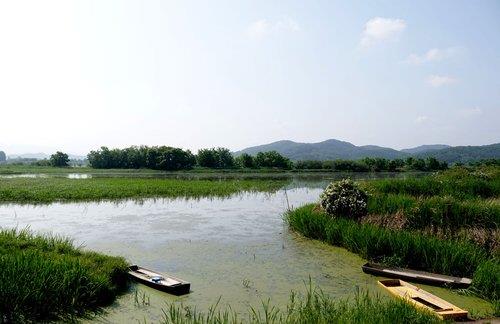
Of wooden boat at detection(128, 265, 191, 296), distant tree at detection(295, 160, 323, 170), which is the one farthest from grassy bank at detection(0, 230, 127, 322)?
distant tree at detection(295, 160, 323, 170)

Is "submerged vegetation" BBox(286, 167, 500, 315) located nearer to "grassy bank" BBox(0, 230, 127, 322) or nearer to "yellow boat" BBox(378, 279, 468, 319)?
"yellow boat" BBox(378, 279, 468, 319)

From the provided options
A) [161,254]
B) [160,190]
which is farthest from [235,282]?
[160,190]

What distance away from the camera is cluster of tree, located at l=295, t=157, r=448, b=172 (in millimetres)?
106875

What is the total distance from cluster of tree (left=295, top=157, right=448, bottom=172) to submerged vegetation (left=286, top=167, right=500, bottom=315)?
276 feet

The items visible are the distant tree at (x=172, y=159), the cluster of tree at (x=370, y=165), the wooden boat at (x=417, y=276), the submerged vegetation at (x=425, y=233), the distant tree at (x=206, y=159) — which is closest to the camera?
the wooden boat at (x=417, y=276)

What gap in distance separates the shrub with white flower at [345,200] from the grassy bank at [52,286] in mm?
10756

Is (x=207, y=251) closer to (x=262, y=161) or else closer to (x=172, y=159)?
(x=172, y=159)

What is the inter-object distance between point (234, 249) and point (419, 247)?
6535 mm

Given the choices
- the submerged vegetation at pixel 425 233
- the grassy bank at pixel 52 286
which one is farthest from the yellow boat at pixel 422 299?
the grassy bank at pixel 52 286

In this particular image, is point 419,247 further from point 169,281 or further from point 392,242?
point 169,281

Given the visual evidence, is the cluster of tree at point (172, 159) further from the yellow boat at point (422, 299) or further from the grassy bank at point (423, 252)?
the yellow boat at point (422, 299)

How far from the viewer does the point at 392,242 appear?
13812mm

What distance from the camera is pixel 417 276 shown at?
11578 millimetres

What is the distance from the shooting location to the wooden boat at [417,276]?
1109 cm
